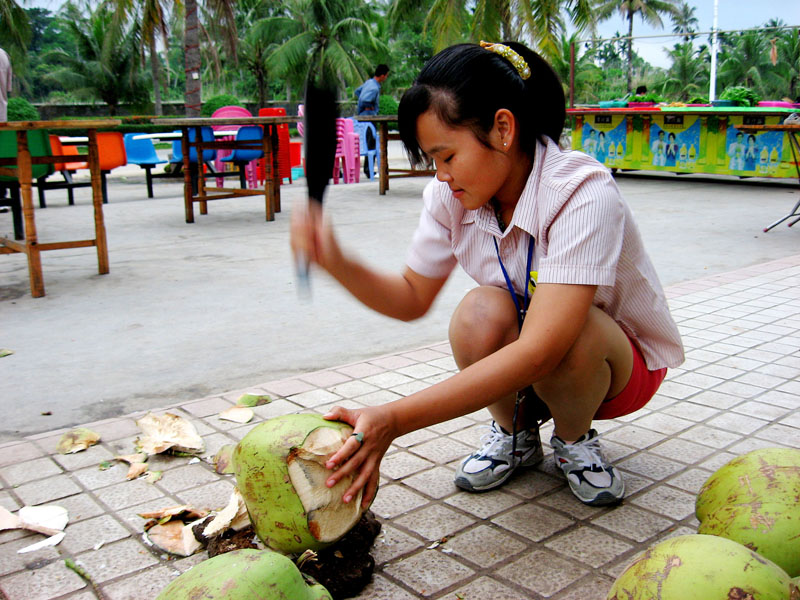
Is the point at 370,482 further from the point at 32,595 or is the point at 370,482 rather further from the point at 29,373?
the point at 29,373

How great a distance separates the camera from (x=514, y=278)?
1.96 m

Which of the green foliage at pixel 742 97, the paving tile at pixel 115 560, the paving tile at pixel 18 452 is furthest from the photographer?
the green foliage at pixel 742 97

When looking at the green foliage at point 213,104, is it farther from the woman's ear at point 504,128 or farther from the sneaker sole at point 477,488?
the woman's ear at point 504,128

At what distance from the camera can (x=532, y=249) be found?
185cm

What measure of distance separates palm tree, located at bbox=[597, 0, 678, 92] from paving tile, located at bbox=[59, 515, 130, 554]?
40034mm

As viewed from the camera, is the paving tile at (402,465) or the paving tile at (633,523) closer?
the paving tile at (633,523)

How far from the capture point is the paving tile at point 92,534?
1.83m

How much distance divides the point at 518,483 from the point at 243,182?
850cm

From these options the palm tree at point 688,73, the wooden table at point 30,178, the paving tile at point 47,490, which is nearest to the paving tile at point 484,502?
the paving tile at point 47,490

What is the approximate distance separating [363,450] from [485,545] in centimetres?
60

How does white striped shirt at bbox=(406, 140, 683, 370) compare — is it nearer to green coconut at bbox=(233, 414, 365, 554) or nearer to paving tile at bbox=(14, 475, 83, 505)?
green coconut at bbox=(233, 414, 365, 554)

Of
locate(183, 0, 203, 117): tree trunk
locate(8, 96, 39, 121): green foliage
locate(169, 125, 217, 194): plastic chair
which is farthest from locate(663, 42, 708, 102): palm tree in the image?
locate(8, 96, 39, 121): green foliage

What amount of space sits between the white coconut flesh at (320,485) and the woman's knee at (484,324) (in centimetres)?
54

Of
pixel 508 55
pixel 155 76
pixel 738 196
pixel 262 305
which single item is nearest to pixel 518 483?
pixel 508 55
